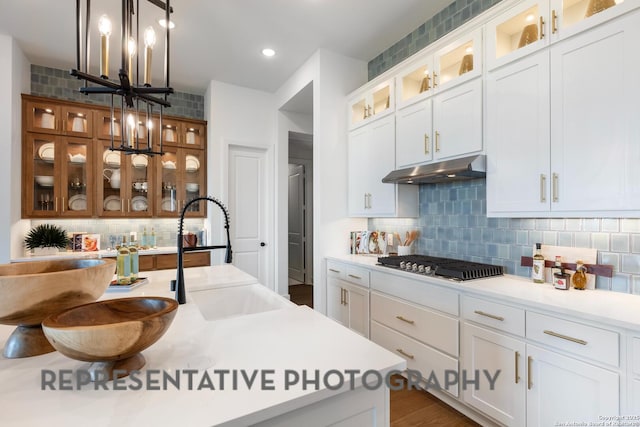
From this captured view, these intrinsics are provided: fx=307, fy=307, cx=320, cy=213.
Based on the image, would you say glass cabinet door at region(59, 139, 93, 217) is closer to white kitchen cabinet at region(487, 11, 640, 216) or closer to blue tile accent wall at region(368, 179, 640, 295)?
blue tile accent wall at region(368, 179, 640, 295)

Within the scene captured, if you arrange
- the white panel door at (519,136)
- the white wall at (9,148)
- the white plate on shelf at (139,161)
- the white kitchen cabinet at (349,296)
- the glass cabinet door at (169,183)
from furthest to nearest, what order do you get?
the glass cabinet door at (169,183) → the white plate on shelf at (139,161) → the white wall at (9,148) → the white kitchen cabinet at (349,296) → the white panel door at (519,136)

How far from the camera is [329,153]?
338cm

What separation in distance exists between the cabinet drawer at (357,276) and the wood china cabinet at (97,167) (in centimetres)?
236

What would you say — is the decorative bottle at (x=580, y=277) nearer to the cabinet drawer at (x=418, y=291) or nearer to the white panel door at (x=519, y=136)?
the white panel door at (x=519, y=136)

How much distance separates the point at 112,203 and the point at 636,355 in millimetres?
4710

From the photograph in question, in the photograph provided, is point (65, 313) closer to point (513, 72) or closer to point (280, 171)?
point (513, 72)

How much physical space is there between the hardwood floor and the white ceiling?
315 cm

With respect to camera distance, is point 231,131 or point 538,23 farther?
point 231,131

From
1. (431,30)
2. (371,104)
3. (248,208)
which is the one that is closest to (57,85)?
(248,208)

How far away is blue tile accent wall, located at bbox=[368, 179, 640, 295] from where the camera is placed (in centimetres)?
171

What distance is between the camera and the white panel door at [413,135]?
8.29ft

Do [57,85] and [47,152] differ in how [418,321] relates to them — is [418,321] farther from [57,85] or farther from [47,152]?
[57,85]

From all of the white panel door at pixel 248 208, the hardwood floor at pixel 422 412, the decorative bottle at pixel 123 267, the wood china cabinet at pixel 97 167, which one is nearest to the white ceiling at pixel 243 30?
the wood china cabinet at pixel 97 167

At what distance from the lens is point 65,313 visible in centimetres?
78
